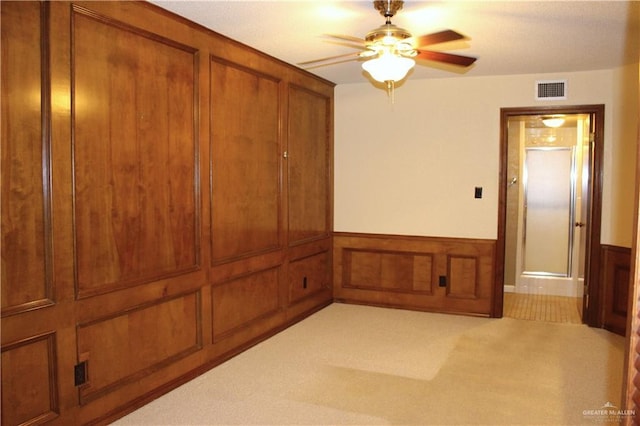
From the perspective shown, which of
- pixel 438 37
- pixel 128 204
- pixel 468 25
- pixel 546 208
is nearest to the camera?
pixel 438 37

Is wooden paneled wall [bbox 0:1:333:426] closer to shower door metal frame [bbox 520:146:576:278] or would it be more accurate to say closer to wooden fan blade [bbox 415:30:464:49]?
wooden fan blade [bbox 415:30:464:49]

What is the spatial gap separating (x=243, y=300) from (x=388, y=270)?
1.99 metres

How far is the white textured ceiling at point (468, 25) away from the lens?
3.01 metres

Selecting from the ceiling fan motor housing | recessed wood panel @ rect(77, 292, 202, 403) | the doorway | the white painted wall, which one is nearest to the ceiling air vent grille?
the white painted wall

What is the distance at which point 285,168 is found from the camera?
466 cm

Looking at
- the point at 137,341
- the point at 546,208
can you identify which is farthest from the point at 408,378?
the point at 546,208

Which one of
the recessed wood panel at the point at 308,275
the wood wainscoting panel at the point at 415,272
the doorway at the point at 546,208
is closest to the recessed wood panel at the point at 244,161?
the recessed wood panel at the point at 308,275

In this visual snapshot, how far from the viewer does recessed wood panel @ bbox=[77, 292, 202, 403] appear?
2.77 meters

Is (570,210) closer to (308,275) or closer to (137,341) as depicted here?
(308,275)

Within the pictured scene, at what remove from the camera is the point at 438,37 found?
2.68 meters

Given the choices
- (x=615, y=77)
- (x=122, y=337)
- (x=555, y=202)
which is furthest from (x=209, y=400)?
(x=555, y=202)

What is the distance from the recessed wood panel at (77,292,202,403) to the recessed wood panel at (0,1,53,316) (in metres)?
0.42

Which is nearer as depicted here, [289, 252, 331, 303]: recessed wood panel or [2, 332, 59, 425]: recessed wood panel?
[2, 332, 59, 425]: recessed wood panel

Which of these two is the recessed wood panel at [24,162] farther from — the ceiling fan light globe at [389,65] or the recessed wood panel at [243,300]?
the ceiling fan light globe at [389,65]
